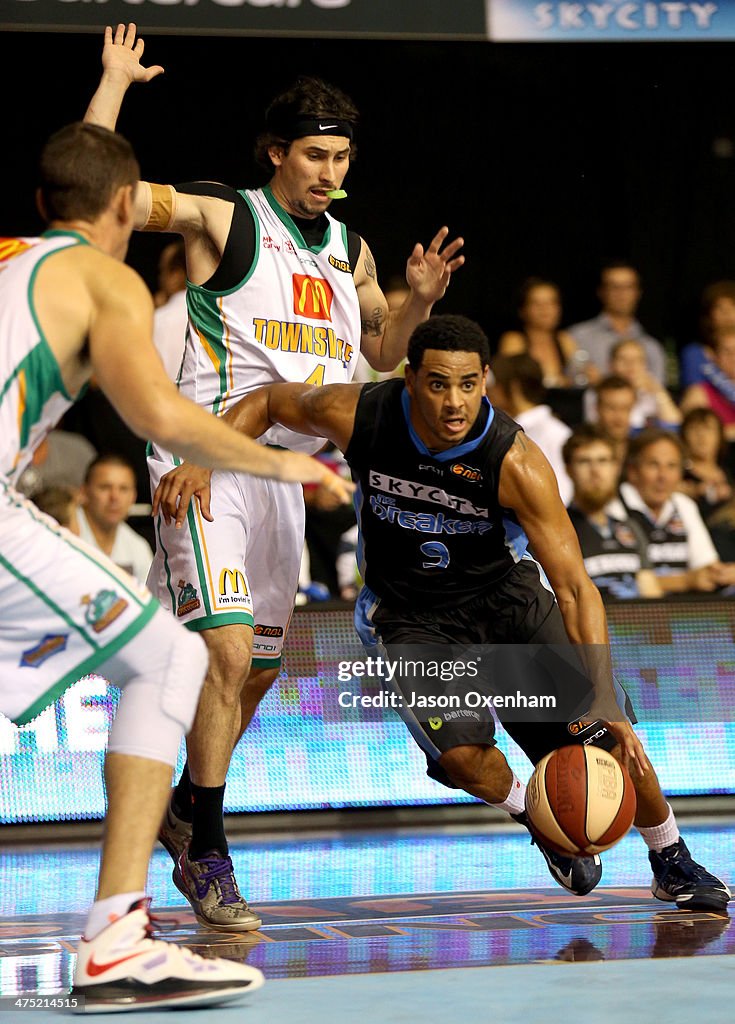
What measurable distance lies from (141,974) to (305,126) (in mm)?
2883

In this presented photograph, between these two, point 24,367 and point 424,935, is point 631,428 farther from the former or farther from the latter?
point 24,367

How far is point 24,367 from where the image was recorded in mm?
3379

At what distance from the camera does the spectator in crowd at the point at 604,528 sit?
772cm

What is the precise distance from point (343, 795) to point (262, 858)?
781 mm

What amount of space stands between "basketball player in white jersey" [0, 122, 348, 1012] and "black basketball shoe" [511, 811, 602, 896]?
1473 mm

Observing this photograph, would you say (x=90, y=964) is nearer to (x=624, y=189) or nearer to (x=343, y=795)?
(x=343, y=795)

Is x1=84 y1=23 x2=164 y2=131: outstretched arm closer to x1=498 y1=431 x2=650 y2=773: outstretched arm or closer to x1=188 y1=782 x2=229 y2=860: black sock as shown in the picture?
x1=498 y1=431 x2=650 y2=773: outstretched arm

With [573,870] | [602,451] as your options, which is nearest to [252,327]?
[573,870]

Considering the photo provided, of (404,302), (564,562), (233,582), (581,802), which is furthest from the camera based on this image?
(404,302)

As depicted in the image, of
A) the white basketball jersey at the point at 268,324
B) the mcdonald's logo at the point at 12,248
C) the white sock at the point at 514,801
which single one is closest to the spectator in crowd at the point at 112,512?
the white basketball jersey at the point at 268,324

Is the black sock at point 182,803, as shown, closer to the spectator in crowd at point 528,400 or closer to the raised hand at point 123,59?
the raised hand at point 123,59

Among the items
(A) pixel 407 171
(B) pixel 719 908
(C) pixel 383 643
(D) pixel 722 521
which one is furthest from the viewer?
(A) pixel 407 171

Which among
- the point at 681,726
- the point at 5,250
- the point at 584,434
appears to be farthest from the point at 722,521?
the point at 5,250

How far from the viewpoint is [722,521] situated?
884cm
